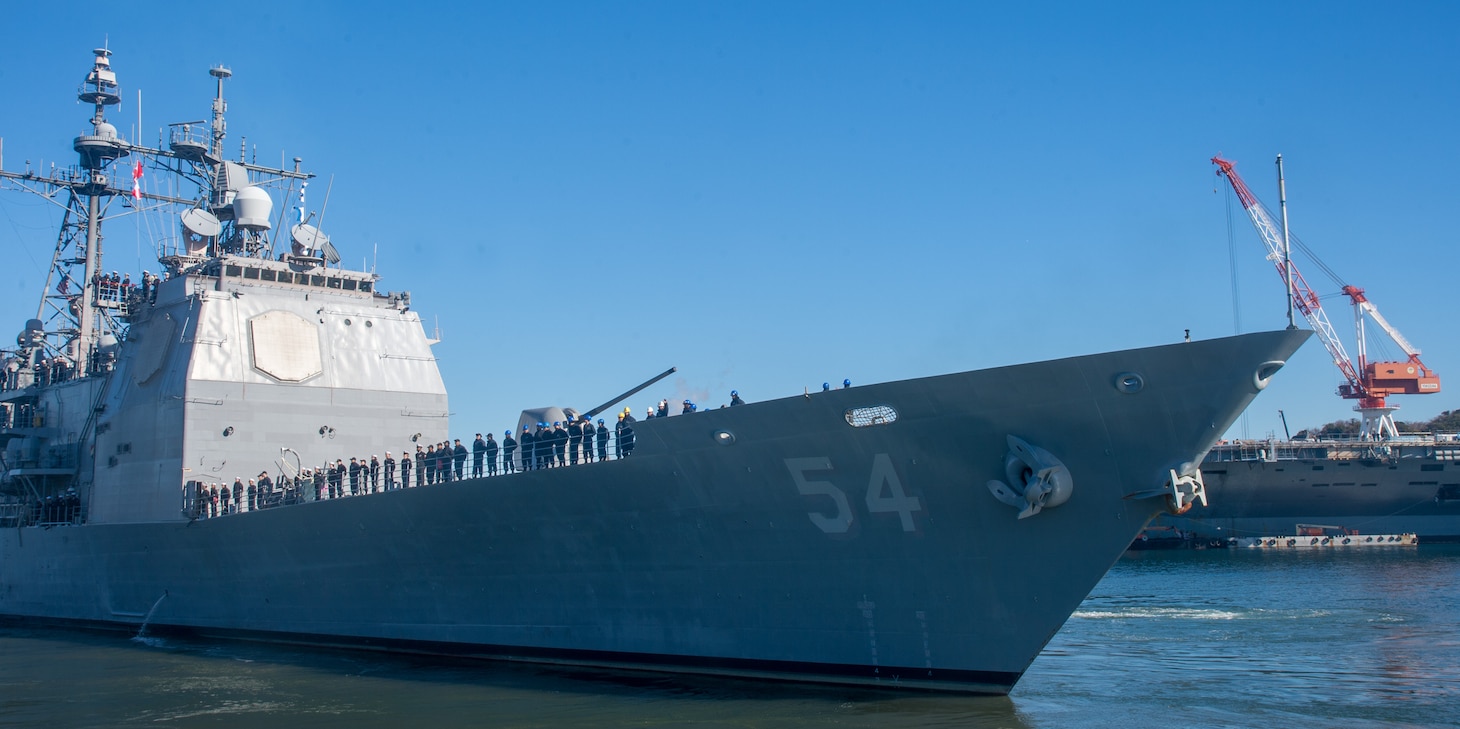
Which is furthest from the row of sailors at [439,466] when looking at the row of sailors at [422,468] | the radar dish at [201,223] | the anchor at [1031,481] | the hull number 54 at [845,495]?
the radar dish at [201,223]

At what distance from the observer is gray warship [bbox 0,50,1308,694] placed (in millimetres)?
11078

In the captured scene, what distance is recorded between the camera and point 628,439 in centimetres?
1323

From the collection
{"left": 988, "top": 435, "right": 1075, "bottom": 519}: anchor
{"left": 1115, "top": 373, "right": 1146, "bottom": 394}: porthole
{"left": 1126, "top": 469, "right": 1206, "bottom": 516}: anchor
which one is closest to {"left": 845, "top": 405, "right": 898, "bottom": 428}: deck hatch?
{"left": 988, "top": 435, "right": 1075, "bottom": 519}: anchor

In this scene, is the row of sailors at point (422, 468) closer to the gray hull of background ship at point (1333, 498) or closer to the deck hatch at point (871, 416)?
the deck hatch at point (871, 416)

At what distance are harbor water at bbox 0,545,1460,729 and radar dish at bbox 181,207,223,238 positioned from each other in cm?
769

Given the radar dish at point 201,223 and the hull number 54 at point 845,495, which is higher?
the radar dish at point 201,223

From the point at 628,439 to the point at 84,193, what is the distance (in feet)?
66.8

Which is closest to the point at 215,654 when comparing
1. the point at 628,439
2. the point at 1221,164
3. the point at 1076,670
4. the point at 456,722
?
the point at 456,722

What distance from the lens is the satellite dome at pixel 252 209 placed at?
21750 mm

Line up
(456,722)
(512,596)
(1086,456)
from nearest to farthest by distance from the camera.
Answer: (1086,456) → (456,722) → (512,596)

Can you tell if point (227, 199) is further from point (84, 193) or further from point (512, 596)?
point (512, 596)

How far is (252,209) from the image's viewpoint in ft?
71.5

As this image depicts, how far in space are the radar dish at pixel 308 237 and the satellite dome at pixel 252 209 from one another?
1.05m

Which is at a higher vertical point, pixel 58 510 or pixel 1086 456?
pixel 58 510
